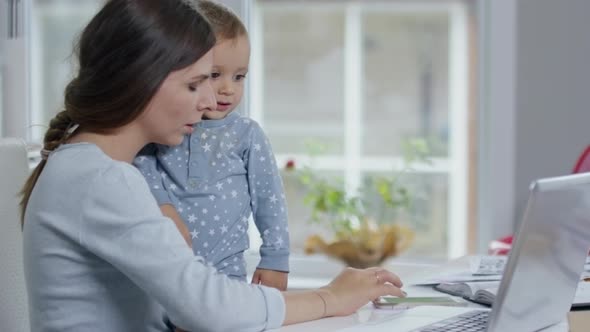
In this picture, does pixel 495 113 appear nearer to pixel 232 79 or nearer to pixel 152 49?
pixel 232 79

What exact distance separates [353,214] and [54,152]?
2067 millimetres

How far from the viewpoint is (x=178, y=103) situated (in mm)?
1483

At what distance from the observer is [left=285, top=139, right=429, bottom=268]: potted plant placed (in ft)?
10.7

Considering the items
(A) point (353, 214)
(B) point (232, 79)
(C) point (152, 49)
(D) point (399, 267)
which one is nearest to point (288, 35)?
(A) point (353, 214)

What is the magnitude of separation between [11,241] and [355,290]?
0.68 m

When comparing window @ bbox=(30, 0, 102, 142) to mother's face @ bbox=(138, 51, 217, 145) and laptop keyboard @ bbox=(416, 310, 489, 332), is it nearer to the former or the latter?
mother's face @ bbox=(138, 51, 217, 145)

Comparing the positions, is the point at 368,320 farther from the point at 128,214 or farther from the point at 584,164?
the point at 584,164

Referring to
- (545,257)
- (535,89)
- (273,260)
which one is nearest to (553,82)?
(535,89)

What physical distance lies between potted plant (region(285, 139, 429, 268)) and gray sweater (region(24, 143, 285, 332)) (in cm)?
178

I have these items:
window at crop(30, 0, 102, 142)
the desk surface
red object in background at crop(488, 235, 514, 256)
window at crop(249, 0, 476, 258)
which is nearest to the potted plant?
red object in background at crop(488, 235, 514, 256)

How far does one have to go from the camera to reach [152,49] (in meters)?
1.44

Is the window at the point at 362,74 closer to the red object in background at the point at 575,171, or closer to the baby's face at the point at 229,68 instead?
the red object in background at the point at 575,171

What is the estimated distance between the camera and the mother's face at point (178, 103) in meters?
1.47

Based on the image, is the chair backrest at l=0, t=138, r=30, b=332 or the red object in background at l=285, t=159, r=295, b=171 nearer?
the chair backrest at l=0, t=138, r=30, b=332
